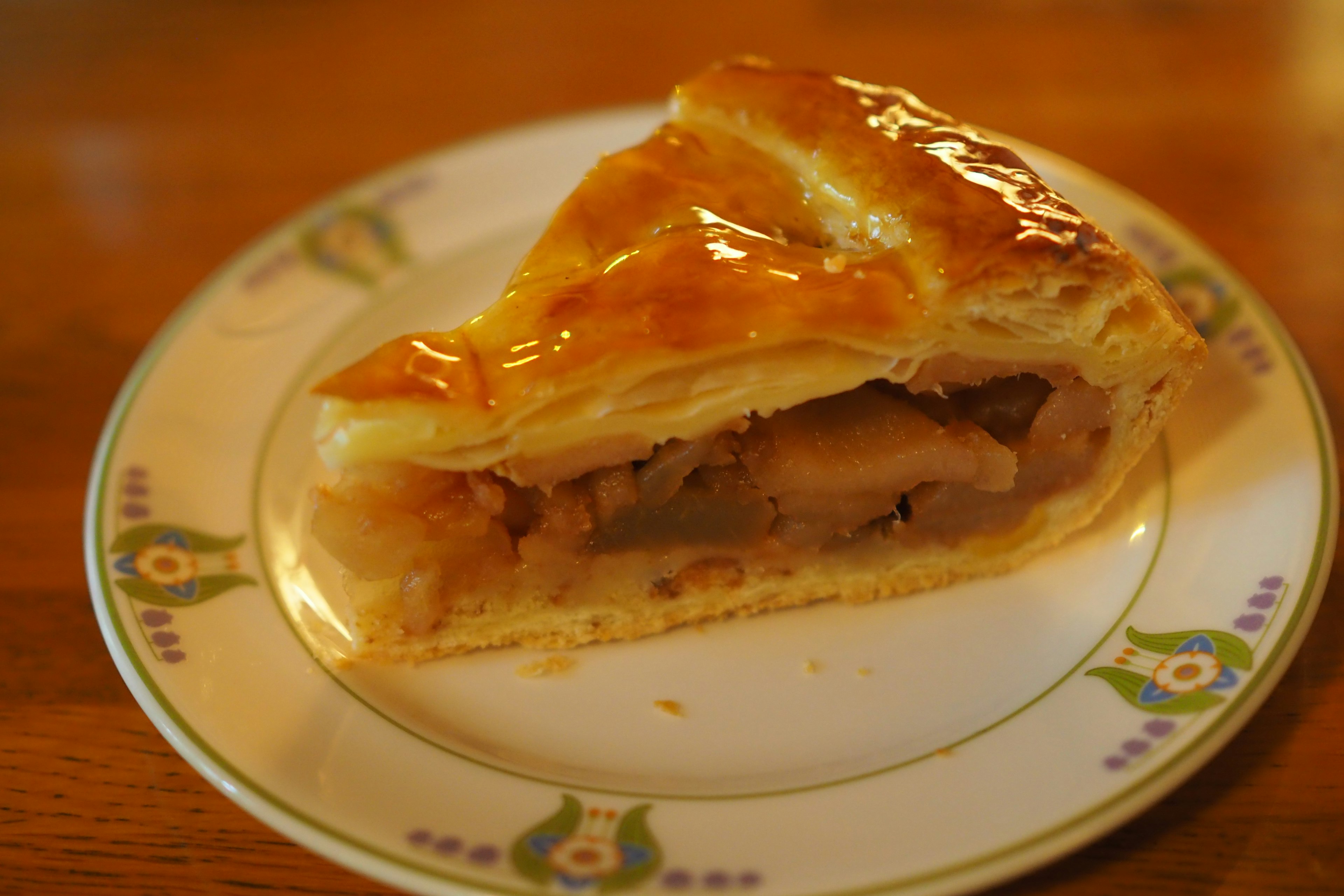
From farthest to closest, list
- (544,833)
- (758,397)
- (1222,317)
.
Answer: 1. (1222,317)
2. (758,397)
3. (544,833)

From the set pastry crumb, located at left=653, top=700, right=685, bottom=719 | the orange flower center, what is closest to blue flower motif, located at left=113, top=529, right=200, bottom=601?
pastry crumb, located at left=653, top=700, right=685, bottom=719

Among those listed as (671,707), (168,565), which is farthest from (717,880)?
(168,565)

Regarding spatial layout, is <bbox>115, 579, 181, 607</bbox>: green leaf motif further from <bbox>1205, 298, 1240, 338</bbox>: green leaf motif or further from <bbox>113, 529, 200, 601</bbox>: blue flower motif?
<bbox>1205, 298, 1240, 338</bbox>: green leaf motif

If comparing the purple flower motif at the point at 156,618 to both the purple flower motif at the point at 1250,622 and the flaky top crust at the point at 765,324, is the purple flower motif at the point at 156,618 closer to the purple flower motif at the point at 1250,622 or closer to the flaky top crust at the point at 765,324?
the flaky top crust at the point at 765,324

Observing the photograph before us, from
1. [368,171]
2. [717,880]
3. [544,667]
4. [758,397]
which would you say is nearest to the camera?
[717,880]

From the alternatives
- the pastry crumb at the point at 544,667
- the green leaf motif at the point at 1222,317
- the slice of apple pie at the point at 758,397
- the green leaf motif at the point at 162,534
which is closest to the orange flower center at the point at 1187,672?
the slice of apple pie at the point at 758,397

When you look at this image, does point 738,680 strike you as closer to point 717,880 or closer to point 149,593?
point 717,880

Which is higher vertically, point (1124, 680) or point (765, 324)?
point (765, 324)
